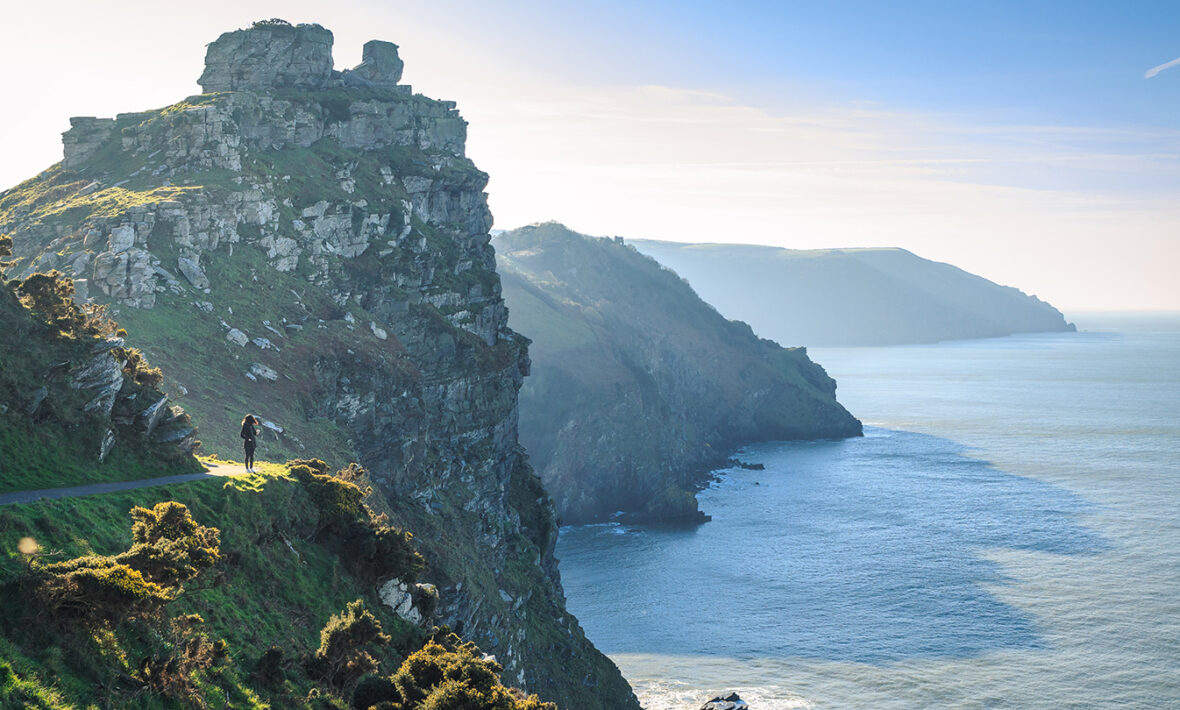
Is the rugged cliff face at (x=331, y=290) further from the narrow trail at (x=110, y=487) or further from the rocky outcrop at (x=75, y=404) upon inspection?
the rocky outcrop at (x=75, y=404)

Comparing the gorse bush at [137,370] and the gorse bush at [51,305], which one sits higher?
the gorse bush at [51,305]

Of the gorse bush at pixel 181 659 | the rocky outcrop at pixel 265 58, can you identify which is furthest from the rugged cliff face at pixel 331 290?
the gorse bush at pixel 181 659

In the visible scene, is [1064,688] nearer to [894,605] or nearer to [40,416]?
[894,605]

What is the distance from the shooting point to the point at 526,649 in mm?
76750

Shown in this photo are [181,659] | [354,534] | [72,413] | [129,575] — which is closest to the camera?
[129,575]

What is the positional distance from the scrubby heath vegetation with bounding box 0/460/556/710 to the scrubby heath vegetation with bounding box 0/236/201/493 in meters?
2.69

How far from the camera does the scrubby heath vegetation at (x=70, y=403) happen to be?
3142 centimetres

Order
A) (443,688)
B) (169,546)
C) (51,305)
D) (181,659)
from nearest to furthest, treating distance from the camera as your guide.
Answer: (181,659)
(169,546)
(443,688)
(51,305)

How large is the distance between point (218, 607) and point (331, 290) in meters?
52.4

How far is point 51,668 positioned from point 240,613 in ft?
33.2

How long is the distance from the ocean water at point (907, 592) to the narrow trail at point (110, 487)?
196 feet

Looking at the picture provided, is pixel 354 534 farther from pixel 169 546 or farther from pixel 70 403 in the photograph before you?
pixel 169 546

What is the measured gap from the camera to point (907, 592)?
11338cm

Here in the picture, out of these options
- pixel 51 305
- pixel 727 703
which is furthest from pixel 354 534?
pixel 727 703
